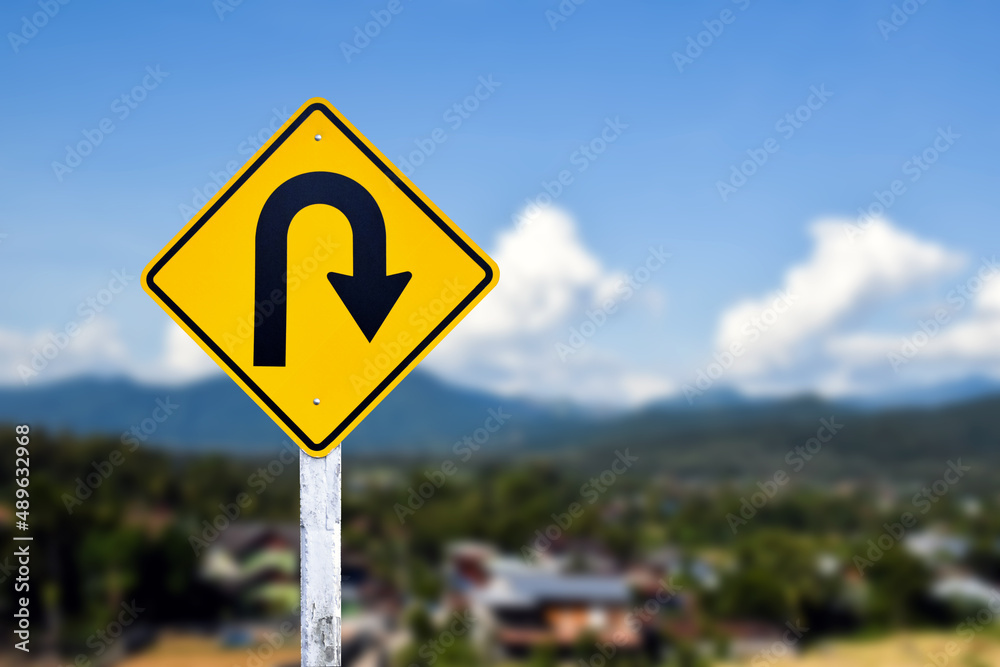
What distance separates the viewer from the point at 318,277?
1.40 meters

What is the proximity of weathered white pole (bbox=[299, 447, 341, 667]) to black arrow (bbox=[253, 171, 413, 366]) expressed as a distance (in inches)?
10.6

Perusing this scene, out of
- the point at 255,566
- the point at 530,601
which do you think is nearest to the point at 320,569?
the point at 255,566

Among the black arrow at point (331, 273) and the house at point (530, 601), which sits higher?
the black arrow at point (331, 273)

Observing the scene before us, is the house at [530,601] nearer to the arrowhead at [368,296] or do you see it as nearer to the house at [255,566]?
the house at [255,566]

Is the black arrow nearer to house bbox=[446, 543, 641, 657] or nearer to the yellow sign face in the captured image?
the yellow sign face

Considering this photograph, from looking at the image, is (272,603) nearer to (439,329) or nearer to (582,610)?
(582,610)

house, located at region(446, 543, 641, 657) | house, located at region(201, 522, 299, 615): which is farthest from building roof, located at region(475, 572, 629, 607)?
house, located at region(201, 522, 299, 615)

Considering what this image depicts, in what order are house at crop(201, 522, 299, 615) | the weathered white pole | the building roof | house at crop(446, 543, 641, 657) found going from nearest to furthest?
the weathered white pole, house at crop(201, 522, 299, 615), house at crop(446, 543, 641, 657), the building roof

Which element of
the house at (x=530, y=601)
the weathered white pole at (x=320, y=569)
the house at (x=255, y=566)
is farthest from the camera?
the house at (x=530, y=601)

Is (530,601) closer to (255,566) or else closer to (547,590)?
(547,590)

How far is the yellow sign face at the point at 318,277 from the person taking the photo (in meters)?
1.40

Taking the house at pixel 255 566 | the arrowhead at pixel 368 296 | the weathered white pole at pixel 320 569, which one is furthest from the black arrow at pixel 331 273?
the house at pixel 255 566

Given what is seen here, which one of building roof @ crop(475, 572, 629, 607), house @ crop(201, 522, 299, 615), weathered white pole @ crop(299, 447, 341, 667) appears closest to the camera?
weathered white pole @ crop(299, 447, 341, 667)

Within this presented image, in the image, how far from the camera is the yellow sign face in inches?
54.9
